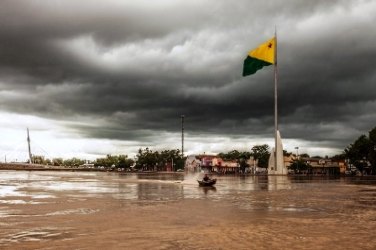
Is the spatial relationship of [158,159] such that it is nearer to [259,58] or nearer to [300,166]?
[300,166]

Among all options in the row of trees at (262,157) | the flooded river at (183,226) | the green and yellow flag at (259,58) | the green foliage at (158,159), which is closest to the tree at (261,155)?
the row of trees at (262,157)

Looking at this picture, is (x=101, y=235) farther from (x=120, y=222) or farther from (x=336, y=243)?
(x=336, y=243)

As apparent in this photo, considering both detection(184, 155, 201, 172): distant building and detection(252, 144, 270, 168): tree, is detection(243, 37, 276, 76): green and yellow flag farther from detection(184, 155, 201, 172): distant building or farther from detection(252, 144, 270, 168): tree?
detection(252, 144, 270, 168): tree

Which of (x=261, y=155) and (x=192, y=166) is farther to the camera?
(x=261, y=155)

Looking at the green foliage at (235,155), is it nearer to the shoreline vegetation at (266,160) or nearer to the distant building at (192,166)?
the shoreline vegetation at (266,160)

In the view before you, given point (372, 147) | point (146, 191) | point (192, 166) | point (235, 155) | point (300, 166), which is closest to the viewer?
point (146, 191)

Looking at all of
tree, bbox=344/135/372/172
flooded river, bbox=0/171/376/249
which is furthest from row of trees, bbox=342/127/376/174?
flooded river, bbox=0/171/376/249

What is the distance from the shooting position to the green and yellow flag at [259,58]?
56.3 metres

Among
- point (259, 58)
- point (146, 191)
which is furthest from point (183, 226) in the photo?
point (259, 58)

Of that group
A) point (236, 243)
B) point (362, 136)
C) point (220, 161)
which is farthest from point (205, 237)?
point (220, 161)

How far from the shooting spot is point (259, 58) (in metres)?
58.3

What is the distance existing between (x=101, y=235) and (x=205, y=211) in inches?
310

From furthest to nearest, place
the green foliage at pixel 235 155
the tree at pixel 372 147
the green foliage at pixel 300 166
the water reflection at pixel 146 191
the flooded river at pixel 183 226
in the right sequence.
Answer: the green foliage at pixel 235 155
the green foliage at pixel 300 166
the tree at pixel 372 147
the water reflection at pixel 146 191
the flooded river at pixel 183 226

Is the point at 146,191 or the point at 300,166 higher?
the point at 146,191
